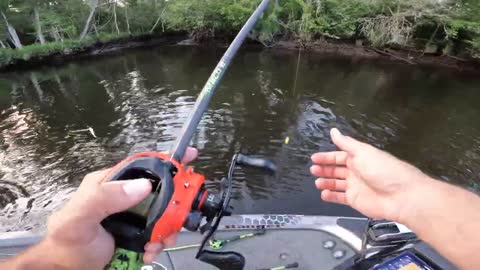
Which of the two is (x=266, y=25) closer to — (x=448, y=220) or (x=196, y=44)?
(x=196, y=44)

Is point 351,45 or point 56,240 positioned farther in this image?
point 351,45

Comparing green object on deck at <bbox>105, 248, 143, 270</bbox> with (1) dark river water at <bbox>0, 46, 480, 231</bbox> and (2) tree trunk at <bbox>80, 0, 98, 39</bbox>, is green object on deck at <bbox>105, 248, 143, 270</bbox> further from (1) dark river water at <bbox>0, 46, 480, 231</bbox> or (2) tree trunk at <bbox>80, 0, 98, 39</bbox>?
(2) tree trunk at <bbox>80, 0, 98, 39</bbox>

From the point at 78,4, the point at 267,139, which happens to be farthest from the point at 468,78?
the point at 78,4

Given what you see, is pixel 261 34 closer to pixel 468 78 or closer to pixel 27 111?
pixel 468 78

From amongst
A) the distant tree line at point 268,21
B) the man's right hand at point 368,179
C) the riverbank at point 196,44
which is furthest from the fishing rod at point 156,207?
the riverbank at point 196,44

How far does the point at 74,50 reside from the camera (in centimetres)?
2444

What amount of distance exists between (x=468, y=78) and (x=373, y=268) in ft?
59.1

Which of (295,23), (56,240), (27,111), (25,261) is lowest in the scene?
(27,111)

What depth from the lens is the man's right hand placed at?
1291mm

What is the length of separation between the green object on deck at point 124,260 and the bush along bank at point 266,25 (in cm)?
1990

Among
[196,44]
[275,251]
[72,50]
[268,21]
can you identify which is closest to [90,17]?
[72,50]

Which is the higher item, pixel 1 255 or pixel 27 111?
pixel 1 255

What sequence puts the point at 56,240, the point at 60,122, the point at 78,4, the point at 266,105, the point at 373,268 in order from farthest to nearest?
1. the point at 78,4
2. the point at 266,105
3. the point at 60,122
4. the point at 373,268
5. the point at 56,240

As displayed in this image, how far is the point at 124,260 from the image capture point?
4.55ft
